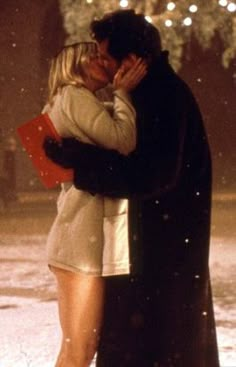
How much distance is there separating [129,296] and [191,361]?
32 centimetres

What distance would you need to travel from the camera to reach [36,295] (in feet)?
24.7

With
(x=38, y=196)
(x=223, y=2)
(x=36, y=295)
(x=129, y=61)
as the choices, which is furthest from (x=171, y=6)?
(x=129, y=61)

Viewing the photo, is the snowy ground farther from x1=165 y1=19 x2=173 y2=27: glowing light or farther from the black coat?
x1=165 y1=19 x2=173 y2=27: glowing light

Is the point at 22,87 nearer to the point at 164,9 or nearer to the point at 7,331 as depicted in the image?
the point at 164,9

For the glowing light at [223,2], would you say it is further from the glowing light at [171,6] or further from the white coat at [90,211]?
the white coat at [90,211]

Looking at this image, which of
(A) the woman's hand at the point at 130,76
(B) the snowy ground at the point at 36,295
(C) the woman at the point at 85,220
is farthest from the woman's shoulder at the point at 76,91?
(B) the snowy ground at the point at 36,295

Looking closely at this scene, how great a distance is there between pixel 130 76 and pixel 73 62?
226 millimetres

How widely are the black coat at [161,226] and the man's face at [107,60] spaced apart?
0.11 metres

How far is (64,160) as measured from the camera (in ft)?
10.1

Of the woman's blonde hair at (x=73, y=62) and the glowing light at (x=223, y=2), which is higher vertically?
the glowing light at (x=223, y=2)

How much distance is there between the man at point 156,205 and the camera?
9.86 feet

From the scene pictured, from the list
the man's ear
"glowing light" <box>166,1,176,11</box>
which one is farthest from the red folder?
"glowing light" <box>166,1,176,11</box>

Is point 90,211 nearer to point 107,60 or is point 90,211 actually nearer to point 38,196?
point 107,60

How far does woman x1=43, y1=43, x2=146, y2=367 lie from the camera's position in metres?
3.18
